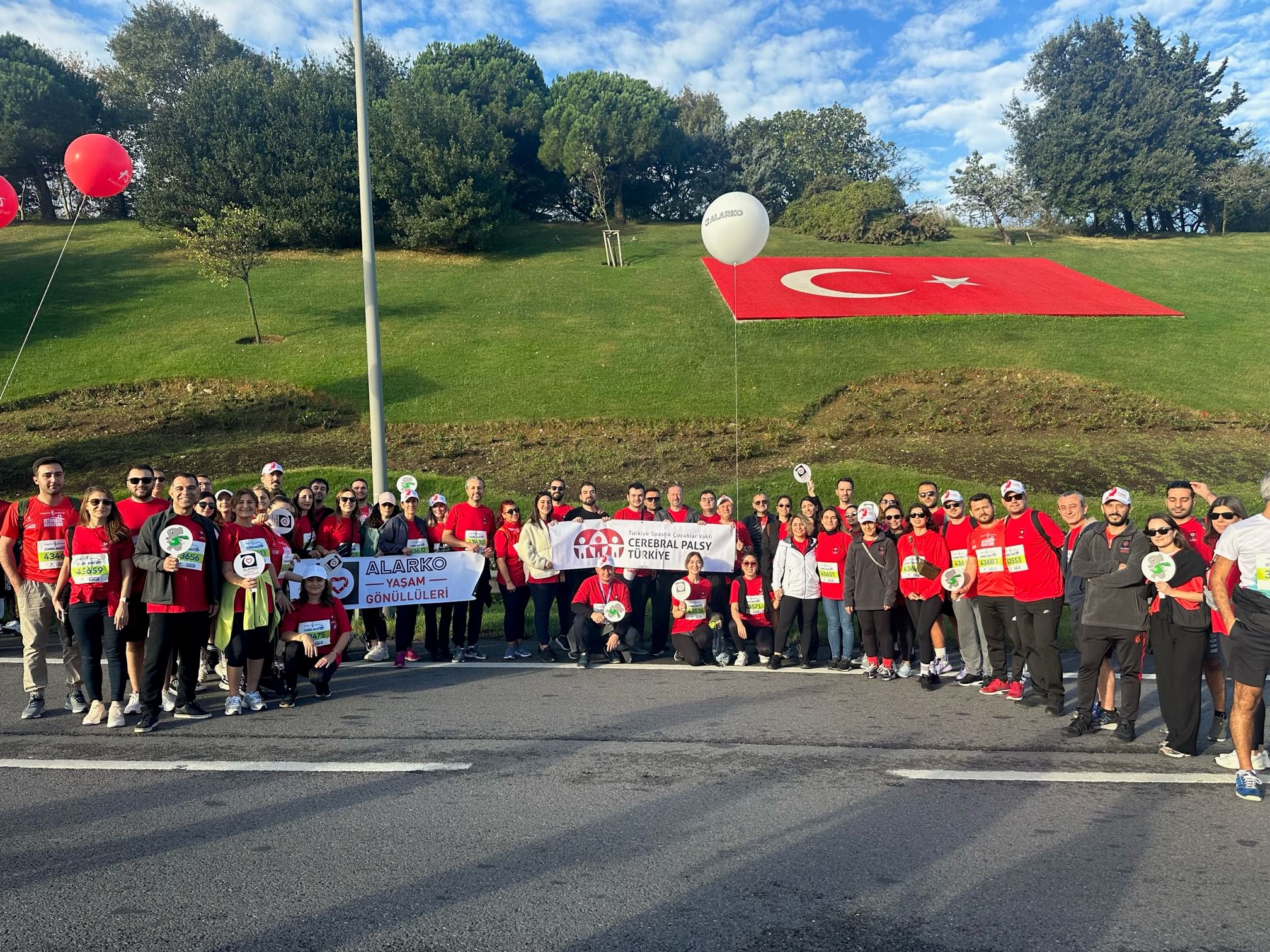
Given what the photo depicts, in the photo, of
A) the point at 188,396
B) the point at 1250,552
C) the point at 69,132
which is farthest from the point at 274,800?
Result: the point at 69,132

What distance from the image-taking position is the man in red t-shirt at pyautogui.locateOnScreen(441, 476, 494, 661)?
9.32 meters

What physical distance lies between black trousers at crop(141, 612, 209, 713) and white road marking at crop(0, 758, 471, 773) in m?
0.85

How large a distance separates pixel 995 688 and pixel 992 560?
1.21 meters

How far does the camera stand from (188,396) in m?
21.1

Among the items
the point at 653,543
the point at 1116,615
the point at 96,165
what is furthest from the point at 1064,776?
the point at 96,165

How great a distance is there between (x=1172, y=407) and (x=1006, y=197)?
29890mm

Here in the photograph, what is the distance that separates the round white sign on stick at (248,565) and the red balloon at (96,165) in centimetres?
848

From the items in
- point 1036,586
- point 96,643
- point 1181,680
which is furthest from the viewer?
point 1036,586

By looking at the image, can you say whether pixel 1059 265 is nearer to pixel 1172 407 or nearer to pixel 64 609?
pixel 1172 407

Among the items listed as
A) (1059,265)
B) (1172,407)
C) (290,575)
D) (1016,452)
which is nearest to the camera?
(290,575)

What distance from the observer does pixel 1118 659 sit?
6.56 meters

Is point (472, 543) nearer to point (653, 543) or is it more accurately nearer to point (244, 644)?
point (653, 543)

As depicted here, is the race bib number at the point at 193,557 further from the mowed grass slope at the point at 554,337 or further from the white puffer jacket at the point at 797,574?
the mowed grass slope at the point at 554,337

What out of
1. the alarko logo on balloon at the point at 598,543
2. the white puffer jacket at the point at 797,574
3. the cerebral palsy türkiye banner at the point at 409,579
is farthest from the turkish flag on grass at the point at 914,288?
the cerebral palsy türkiye banner at the point at 409,579
